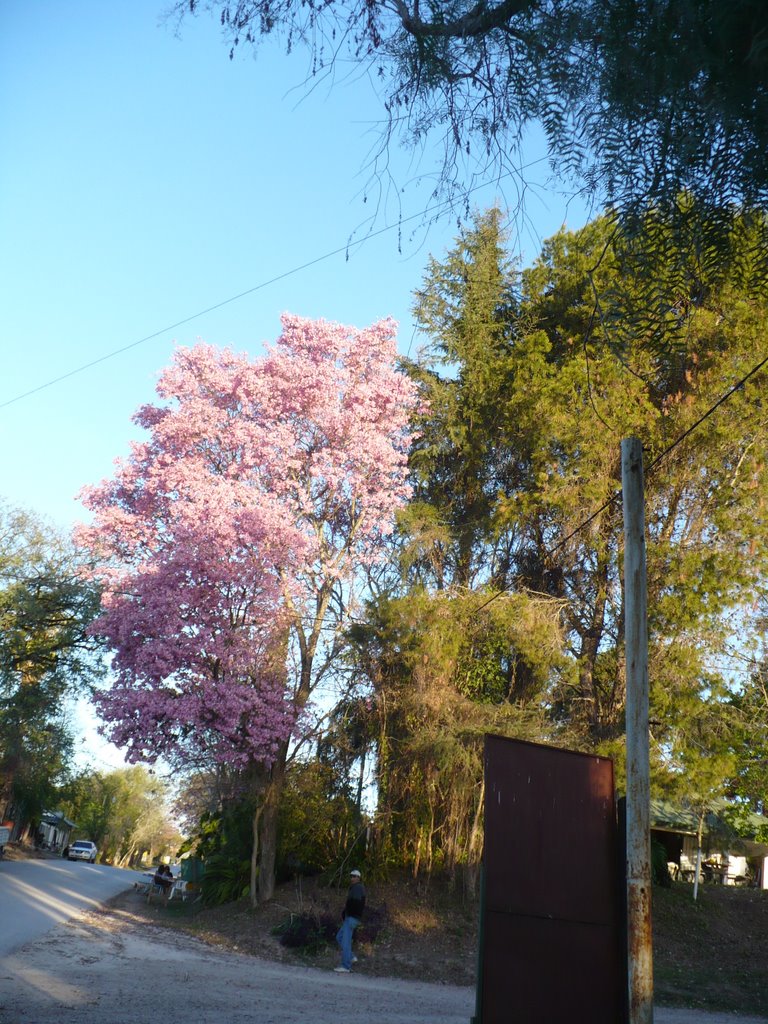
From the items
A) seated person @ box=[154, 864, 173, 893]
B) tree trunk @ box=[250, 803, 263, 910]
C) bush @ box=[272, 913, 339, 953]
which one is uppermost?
tree trunk @ box=[250, 803, 263, 910]

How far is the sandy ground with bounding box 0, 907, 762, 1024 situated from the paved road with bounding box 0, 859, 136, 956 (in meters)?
0.42

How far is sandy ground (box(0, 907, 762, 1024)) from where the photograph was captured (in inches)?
319

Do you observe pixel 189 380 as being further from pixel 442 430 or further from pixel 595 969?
pixel 595 969

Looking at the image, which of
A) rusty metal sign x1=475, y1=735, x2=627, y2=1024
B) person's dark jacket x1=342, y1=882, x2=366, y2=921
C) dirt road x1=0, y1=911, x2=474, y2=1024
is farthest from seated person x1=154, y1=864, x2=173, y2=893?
rusty metal sign x1=475, y1=735, x2=627, y2=1024

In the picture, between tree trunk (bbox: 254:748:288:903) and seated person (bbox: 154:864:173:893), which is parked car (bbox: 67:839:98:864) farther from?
tree trunk (bbox: 254:748:288:903)

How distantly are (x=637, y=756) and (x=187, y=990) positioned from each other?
5588 mm

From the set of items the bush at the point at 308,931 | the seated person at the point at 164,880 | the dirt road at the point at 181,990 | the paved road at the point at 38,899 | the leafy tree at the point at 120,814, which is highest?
the leafy tree at the point at 120,814

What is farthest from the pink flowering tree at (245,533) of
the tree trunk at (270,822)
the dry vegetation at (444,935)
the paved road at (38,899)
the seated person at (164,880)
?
the seated person at (164,880)

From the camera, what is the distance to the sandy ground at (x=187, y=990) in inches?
319

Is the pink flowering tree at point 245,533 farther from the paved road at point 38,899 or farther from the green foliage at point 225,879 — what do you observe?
the paved road at point 38,899

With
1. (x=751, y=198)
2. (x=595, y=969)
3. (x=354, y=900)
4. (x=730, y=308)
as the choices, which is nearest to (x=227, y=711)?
(x=354, y=900)

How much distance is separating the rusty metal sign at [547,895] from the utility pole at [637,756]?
0.37m

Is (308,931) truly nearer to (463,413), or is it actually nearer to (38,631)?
(463,413)

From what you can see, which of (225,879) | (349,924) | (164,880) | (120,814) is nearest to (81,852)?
(120,814)
